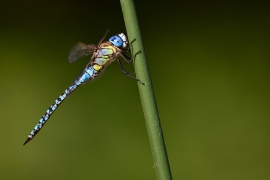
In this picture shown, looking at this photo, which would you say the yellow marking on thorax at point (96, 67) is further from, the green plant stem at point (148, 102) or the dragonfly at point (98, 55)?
the green plant stem at point (148, 102)

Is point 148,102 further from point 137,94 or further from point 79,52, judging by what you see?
point 137,94

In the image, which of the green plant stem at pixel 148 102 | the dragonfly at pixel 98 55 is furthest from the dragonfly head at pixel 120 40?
the green plant stem at pixel 148 102

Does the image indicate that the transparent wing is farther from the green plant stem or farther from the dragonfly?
the green plant stem

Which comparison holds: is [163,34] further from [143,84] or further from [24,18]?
[143,84]

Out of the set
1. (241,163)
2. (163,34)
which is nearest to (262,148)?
(241,163)

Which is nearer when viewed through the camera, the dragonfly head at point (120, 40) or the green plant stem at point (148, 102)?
the green plant stem at point (148, 102)
